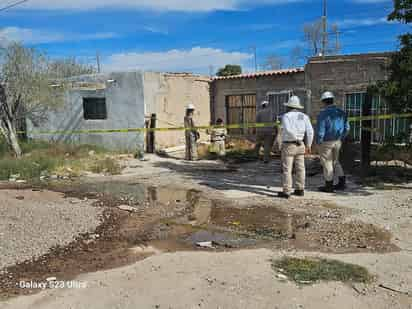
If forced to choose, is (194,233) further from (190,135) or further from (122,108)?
(122,108)

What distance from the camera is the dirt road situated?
342cm

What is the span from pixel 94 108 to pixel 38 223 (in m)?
10.1

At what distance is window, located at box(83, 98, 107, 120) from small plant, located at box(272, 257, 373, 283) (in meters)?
12.0

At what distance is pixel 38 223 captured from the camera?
5574 mm

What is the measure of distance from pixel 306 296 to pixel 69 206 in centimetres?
465

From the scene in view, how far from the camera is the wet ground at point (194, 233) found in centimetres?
435

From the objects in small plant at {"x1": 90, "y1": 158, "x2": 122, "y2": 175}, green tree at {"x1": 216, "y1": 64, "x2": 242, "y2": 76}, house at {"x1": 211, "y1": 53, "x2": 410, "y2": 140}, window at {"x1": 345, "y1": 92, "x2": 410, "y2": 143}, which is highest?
green tree at {"x1": 216, "y1": 64, "x2": 242, "y2": 76}

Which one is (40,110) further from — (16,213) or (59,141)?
(16,213)

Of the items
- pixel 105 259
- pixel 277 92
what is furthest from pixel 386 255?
pixel 277 92

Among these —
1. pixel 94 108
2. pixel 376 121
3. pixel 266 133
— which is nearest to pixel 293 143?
pixel 266 133

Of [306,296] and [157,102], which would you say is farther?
[157,102]

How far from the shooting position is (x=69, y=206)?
6723mm

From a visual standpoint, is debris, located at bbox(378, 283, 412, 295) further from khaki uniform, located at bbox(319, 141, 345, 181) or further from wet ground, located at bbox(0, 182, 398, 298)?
khaki uniform, located at bbox(319, 141, 345, 181)

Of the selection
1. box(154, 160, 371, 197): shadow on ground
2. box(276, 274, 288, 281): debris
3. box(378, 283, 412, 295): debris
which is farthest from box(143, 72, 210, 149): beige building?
box(378, 283, 412, 295): debris
